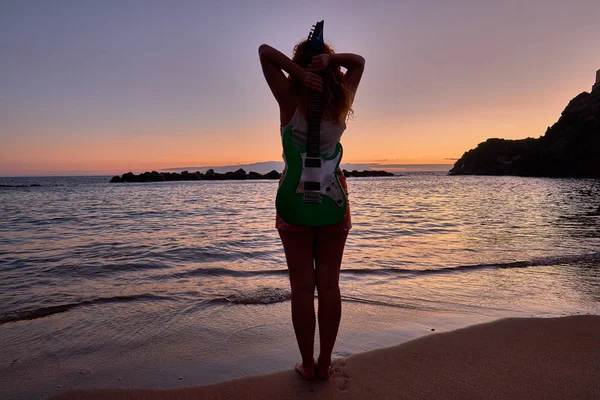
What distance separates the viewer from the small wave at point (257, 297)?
4.27m

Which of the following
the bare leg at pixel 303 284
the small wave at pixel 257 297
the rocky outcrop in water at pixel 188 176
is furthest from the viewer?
the rocky outcrop in water at pixel 188 176

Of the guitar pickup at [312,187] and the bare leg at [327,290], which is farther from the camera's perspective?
the bare leg at [327,290]

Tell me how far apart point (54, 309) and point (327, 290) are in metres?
3.31

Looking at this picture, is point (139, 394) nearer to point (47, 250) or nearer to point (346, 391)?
point (346, 391)

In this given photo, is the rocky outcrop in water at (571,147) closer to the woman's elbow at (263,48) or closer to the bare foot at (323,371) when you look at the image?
the bare foot at (323,371)

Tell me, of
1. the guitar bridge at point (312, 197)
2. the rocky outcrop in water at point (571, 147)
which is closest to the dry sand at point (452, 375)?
the guitar bridge at point (312, 197)

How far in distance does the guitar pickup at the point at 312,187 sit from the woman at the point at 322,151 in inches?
7.5

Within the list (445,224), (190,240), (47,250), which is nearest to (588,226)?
(445,224)

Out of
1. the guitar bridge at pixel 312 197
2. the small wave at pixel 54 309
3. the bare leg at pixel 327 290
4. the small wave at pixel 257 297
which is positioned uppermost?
the guitar bridge at pixel 312 197

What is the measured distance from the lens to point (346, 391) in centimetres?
229

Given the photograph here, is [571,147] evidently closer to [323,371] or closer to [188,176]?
[188,176]

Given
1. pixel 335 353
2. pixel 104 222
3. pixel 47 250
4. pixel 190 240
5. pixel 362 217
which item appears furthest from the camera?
pixel 362 217

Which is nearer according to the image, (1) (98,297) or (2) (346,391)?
(2) (346,391)

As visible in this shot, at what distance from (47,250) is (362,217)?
8944mm
